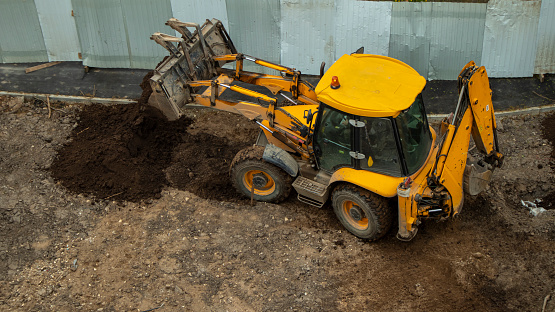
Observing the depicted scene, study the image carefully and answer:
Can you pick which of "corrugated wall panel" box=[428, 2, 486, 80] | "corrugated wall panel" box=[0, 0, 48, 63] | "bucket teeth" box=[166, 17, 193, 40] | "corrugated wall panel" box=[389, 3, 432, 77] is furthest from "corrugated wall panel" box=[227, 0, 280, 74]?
"corrugated wall panel" box=[0, 0, 48, 63]

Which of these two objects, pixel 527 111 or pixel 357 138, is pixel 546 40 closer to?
pixel 527 111

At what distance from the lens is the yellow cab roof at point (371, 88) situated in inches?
265

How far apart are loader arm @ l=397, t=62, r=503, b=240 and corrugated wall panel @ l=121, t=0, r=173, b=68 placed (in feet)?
22.9

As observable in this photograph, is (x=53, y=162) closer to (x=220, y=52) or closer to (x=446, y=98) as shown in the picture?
(x=220, y=52)

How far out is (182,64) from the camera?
8.39 metres

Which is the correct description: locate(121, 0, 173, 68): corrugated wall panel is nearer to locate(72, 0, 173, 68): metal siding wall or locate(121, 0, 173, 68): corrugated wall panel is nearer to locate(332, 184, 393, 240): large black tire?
locate(72, 0, 173, 68): metal siding wall

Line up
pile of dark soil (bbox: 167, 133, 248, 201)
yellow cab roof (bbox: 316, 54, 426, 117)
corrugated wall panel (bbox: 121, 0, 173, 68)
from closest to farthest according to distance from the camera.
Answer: yellow cab roof (bbox: 316, 54, 426, 117) → pile of dark soil (bbox: 167, 133, 248, 201) → corrugated wall panel (bbox: 121, 0, 173, 68)

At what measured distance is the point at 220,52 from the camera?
927cm

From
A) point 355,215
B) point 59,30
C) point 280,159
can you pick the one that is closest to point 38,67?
point 59,30

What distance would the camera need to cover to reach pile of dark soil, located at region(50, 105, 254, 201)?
8984 mm

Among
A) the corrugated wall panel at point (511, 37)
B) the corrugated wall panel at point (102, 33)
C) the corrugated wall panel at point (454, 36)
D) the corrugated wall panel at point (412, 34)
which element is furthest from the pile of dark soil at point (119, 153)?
the corrugated wall panel at point (511, 37)

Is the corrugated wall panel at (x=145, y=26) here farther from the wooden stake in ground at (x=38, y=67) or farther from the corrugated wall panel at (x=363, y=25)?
the corrugated wall panel at (x=363, y=25)

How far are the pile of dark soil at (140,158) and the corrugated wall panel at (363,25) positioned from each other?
337 cm

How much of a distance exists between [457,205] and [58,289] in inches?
225
